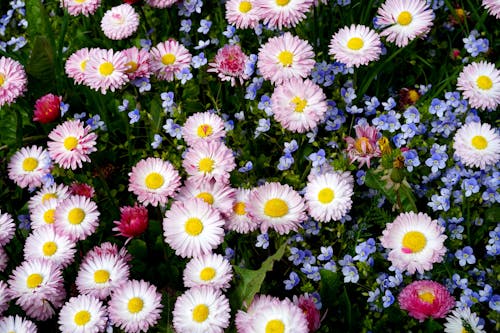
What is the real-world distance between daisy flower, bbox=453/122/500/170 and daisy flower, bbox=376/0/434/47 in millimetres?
425

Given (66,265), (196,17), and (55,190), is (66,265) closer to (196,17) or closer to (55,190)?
(55,190)

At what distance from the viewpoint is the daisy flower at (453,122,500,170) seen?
7.11 ft

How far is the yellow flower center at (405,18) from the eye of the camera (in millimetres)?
2486

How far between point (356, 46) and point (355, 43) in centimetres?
1

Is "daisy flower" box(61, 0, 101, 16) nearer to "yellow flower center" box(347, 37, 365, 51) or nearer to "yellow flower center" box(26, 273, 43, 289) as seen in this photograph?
"yellow flower center" box(347, 37, 365, 51)

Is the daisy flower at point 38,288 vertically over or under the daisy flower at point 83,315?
over

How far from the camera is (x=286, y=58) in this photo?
92.4 inches

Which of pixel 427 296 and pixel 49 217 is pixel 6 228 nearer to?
pixel 49 217

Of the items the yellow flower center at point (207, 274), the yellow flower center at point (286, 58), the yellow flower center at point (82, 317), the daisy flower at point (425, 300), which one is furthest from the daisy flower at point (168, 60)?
the daisy flower at point (425, 300)

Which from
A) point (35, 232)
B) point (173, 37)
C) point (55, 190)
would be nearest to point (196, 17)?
point (173, 37)

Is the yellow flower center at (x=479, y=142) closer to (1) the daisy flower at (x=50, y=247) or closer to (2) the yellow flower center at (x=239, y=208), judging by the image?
(2) the yellow flower center at (x=239, y=208)

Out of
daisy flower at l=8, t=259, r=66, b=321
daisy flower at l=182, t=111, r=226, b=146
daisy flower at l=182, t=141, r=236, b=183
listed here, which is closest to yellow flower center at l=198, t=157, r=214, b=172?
daisy flower at l=182, t=141, r=236, b=183

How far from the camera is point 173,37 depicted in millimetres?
2893

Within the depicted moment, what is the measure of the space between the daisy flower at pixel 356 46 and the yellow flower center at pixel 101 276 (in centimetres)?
107
